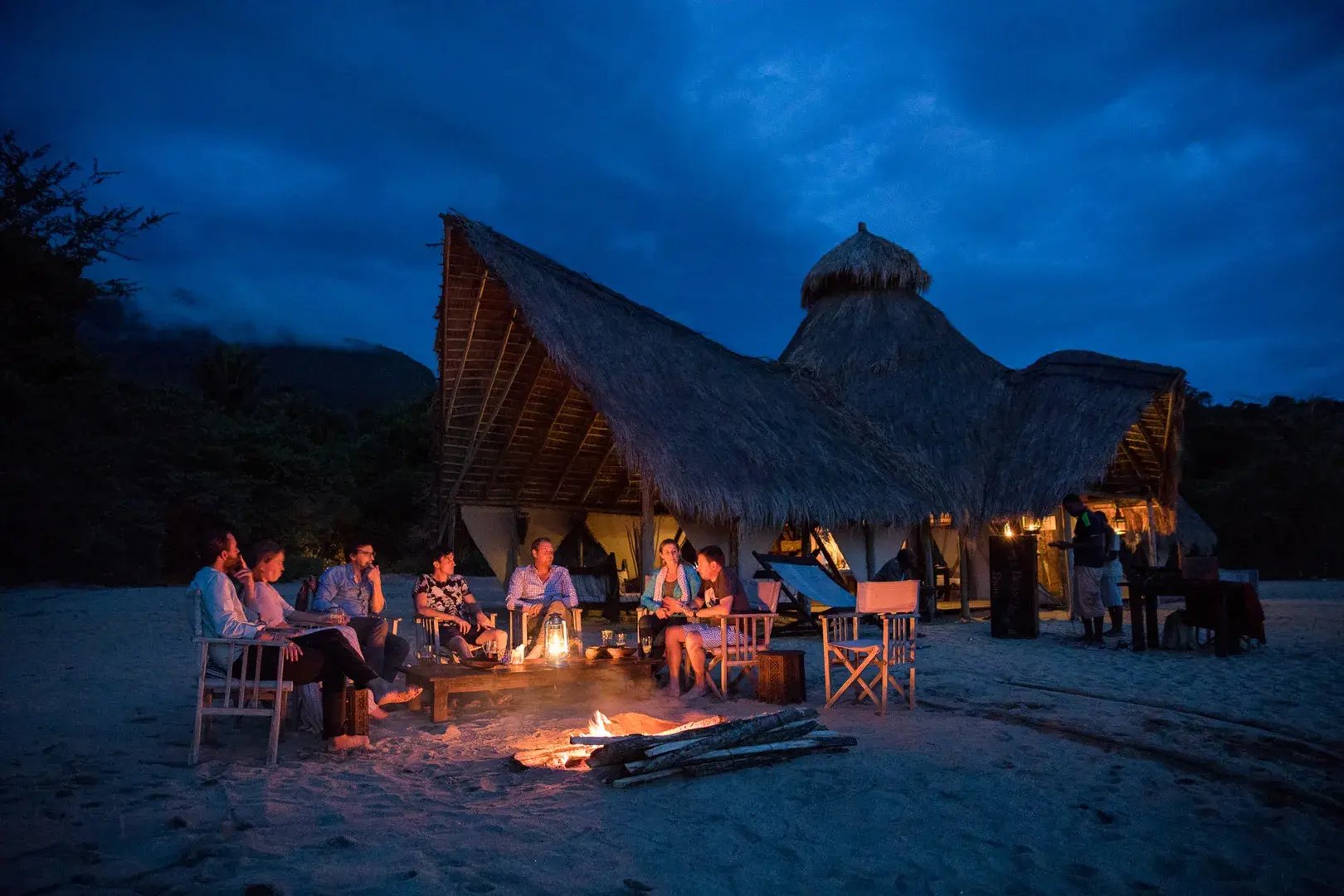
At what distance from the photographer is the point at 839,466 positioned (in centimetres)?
1130

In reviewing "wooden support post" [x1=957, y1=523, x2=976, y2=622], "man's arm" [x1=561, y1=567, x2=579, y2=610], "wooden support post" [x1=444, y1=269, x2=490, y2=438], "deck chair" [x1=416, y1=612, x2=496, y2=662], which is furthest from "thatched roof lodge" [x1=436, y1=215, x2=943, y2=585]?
"deck chair" [x1=416, y1=612, x2=496, y2=662]

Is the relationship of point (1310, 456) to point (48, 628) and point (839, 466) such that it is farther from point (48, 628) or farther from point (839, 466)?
point (48, 628)

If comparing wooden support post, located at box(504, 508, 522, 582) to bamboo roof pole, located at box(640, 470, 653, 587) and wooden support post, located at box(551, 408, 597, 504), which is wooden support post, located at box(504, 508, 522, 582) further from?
bamboo roof pole, located at box(640, 470, 653, 587)

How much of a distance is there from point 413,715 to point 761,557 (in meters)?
5.29

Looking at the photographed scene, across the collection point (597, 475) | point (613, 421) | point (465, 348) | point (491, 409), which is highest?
point (465, 348)

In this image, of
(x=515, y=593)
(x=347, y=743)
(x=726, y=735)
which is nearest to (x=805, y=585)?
(x=515, y=593)

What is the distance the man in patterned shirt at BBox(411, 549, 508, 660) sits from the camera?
19.4 ft

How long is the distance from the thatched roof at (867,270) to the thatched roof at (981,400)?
35mm

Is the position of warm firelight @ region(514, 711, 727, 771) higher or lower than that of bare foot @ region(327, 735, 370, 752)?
higher

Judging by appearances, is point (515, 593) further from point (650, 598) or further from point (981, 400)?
point (981, 400)

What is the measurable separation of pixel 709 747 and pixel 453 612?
3136mm

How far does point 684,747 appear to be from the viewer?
3.62 metres

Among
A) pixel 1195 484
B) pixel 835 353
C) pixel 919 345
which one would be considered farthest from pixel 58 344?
pixel 1195 484

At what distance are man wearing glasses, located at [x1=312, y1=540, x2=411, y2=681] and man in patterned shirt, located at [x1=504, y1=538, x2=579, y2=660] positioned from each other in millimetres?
881
